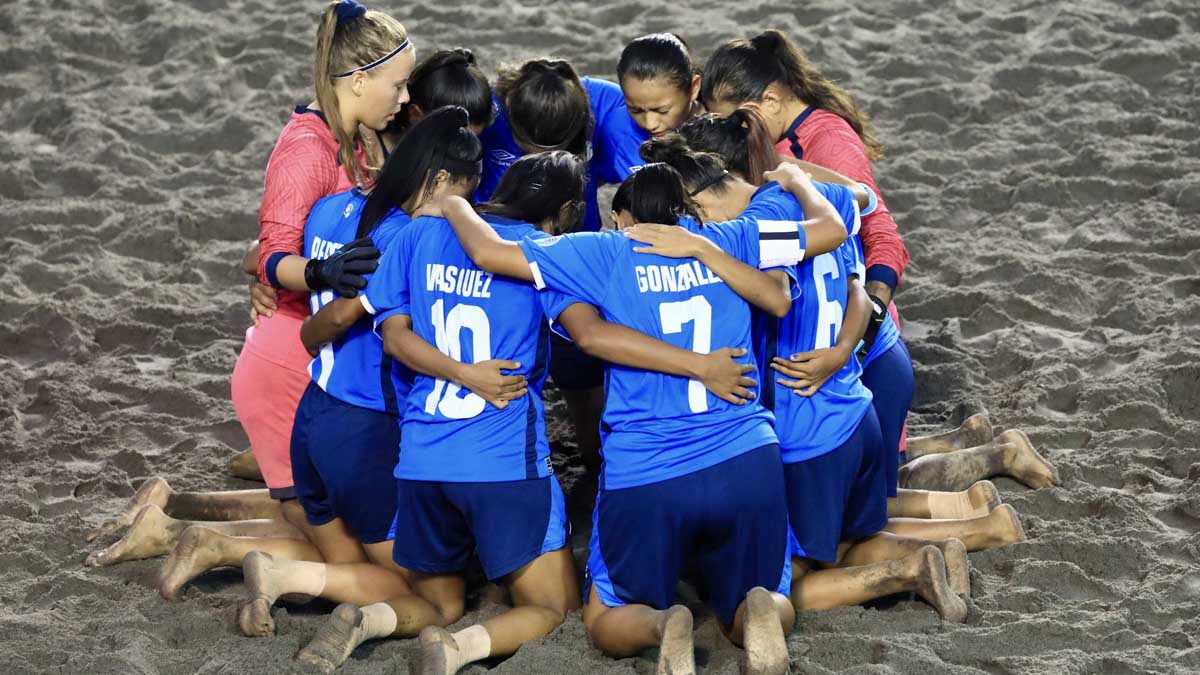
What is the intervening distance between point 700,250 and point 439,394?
862mm

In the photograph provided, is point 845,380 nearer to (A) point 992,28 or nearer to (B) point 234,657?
(B) point 234,657

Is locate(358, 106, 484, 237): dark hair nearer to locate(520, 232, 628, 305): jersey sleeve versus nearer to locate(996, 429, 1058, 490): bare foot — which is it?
locate(520, 232, 628, 305): jersey sleeve

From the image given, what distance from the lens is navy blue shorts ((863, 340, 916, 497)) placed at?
4559 mm

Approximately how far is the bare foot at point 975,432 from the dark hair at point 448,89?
214 cm

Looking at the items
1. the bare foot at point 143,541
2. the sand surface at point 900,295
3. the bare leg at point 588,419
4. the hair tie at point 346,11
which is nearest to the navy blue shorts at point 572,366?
the bare leg at point 588,419

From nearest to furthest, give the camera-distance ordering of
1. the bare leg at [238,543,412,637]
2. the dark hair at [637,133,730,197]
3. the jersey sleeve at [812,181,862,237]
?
1. the bare leg at [238,543,412,637]
2. the dark hair at [637,133,730,197]
3. the jersey sleeve at [812,181,862,237]

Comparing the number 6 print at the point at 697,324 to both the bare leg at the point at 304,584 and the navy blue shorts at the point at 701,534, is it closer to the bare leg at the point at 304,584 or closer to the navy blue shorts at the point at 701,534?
the navy blue shorts at the point at 701,534

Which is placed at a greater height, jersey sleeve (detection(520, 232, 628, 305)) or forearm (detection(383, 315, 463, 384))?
jersey sleeve (detection(520, 232, 628, 305))

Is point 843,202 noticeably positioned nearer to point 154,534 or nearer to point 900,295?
point 900,295

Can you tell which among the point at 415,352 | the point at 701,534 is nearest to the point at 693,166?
the point at 415,352

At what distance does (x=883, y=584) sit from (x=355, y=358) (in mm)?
1731

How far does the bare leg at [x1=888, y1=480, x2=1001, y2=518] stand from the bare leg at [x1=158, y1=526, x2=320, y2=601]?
2043 mm

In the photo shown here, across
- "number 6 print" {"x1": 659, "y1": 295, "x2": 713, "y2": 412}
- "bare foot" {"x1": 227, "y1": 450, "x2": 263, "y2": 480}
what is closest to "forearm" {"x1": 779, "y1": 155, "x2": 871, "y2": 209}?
"number 6 print" {"x1": 659, "y1": 295, "x2": 713, "y2": 412}

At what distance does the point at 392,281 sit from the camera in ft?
13.6
